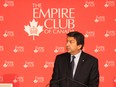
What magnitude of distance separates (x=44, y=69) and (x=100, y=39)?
867 mm

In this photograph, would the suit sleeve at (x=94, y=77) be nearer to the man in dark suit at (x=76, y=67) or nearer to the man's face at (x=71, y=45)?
the man in dark suit at (x=76, y=67)

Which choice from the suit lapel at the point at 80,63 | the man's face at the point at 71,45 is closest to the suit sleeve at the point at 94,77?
the suit lapel at the point at 80,63

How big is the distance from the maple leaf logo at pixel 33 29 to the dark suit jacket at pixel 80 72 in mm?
1287

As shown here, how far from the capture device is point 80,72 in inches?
108

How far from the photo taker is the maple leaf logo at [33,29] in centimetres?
406

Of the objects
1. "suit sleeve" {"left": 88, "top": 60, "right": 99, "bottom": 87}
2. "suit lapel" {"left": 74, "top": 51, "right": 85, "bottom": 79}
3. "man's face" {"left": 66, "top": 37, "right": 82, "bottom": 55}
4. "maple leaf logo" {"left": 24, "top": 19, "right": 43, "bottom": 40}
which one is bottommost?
"suit sleeve" {"left": 88, "top": 60, "right": 99, "bottom": 87}

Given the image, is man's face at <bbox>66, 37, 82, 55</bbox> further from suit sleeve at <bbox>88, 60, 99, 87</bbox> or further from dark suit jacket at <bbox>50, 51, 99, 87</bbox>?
suit sleeve at <bbox>88, 60, 99, 87</bbox>

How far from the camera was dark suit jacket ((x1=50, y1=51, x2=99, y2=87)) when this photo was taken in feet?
8.78

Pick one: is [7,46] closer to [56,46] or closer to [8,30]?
[8,30]

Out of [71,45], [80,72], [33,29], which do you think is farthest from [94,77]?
[33,29]

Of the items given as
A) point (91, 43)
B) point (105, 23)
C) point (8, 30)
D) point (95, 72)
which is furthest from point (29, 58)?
point (95, 72)

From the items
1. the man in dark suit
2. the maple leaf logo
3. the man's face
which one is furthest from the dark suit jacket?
the maple leaf logo

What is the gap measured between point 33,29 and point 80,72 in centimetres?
151

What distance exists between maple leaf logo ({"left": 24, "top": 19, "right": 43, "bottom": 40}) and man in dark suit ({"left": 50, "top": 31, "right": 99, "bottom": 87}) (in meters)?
1.29
